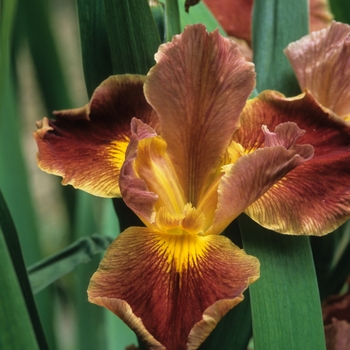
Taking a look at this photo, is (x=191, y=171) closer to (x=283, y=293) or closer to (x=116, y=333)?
(x=283, y=293)

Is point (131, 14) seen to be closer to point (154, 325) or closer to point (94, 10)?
point (94, 10)

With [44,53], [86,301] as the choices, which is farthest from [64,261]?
[44,53]

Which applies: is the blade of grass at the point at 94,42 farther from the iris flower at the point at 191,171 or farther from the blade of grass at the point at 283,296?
the blade of grass at the point at 283,296

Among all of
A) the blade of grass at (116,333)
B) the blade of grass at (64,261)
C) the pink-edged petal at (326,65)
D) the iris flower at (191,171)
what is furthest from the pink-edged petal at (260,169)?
the blade of grass at (116,333)

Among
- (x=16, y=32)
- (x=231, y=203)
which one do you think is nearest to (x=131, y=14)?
(x=231, y=203)

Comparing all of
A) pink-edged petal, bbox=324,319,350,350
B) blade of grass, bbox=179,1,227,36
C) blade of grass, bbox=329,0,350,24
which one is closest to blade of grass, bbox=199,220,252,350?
pink-edged petal, bbox=324,319,350,350

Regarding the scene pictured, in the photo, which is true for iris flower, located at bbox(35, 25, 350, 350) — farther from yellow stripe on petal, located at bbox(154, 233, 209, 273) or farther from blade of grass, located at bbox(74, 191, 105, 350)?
blade of grass, located at bbox(74, 191, 105, 350)
